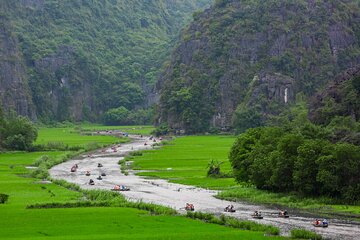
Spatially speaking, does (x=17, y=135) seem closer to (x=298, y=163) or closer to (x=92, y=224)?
(x=298, y=163)

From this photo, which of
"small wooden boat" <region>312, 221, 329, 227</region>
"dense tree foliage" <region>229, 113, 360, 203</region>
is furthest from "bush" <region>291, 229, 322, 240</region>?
"dense tree foliage" <region>229, 113, 360, 203</region>

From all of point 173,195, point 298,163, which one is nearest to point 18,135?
point 173,195

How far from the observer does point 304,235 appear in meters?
53.2

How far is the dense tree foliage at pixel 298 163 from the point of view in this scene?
71.3m

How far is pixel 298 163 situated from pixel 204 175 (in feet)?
97.7

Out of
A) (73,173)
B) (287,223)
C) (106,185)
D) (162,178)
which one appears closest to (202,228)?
(287,223)

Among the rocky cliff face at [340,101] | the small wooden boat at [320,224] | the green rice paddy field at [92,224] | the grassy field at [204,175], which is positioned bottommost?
the green rice paddy field at [92,224]

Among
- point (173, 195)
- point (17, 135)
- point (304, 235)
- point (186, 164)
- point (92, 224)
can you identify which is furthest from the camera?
point (17, 135)

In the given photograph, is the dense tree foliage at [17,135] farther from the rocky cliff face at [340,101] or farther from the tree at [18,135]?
the rocky cliff face at [340,101]

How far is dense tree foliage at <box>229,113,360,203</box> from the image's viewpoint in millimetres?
71312

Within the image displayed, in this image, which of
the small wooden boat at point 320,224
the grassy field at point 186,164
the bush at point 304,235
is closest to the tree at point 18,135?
the grassy field at point 186,164

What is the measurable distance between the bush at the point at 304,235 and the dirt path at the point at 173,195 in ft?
5.33

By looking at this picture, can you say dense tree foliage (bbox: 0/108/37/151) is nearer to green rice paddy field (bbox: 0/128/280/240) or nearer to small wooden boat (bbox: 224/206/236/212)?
green rice paddy field (bbox: 0/128/280/240)

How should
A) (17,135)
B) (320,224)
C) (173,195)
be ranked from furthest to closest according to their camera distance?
(17,135) → (173,195) → (320,224)
